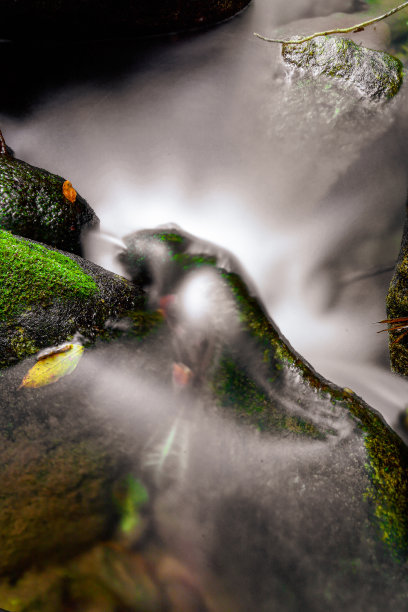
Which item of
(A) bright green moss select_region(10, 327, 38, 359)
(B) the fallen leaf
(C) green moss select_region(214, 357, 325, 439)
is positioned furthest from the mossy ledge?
(B) the fallen leaf

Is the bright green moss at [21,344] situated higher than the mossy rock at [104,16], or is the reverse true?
the mossy rock at [104,16]

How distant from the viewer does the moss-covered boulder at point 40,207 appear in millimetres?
2859

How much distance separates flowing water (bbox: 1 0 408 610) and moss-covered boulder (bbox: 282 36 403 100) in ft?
0.48

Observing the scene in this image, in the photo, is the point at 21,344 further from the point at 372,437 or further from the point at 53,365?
the point at 372,437

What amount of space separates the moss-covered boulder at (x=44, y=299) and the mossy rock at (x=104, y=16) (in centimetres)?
295

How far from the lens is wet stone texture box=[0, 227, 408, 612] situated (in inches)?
76.9

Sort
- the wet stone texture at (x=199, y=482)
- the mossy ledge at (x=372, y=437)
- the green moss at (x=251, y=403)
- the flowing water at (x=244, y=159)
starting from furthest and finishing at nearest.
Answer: the flowing water at (x=244, y=159)
the green moss at (x=251, y=403)
the mossy ledge at (x=372, y=437)
the wet stone texture at (x=199, y=482)

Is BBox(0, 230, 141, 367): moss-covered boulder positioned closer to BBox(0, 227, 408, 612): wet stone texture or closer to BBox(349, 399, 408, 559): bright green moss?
BBox(0, 227, 408, 612): wet stone texture

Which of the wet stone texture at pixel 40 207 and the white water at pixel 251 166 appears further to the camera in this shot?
the white water at pixel 251 166

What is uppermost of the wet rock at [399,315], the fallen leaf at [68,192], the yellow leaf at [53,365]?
the wet rock at [399,315]

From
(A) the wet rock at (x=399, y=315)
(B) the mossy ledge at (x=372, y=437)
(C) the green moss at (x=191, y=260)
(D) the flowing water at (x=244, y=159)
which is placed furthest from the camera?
(D) the flowing water at (x=244, y=159)

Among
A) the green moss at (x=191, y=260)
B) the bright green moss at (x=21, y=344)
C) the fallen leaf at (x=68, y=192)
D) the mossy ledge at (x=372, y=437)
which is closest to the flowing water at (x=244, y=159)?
the fallen leaf at (x=68, y=192)

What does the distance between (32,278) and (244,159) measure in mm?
2709

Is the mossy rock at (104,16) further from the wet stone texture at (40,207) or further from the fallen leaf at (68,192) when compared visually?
the fallen leaf at (68,192)
